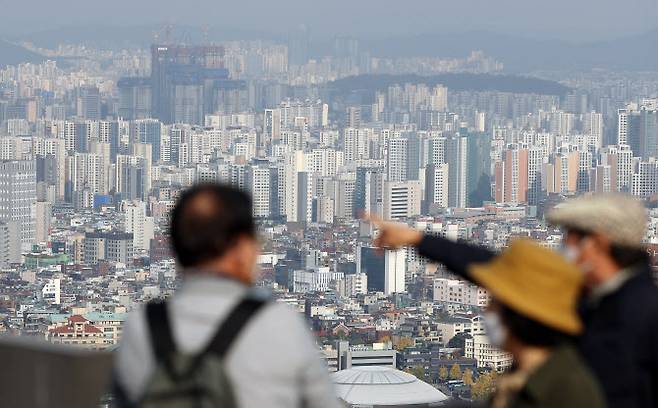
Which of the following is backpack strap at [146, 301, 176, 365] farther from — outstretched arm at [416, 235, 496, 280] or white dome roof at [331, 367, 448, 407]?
white dome roof at [331, 367, 448, 407]

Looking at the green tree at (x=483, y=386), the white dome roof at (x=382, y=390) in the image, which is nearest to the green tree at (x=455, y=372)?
the green tree at (x=483, y=386)

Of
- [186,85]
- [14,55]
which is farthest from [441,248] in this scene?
[14,55]

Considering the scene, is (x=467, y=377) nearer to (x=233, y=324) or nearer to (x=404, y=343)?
(x=404, y=343)

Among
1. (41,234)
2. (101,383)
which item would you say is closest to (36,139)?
(41,234)

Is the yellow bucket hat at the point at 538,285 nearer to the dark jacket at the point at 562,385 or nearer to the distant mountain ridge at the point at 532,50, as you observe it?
the dark jacket at the point at 562,385

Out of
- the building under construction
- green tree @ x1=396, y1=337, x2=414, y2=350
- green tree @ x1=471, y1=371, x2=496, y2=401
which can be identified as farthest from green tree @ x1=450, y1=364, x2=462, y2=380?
the building under construction
